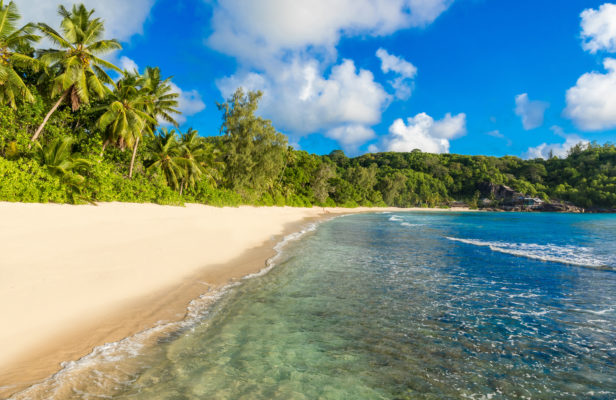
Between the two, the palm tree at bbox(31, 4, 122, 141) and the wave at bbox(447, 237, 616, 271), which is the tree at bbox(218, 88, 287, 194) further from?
the wave at bbox(447, 237, 616, 271)

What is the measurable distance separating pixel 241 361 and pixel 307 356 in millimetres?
1060

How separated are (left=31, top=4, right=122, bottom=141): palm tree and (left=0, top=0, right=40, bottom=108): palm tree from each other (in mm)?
1356

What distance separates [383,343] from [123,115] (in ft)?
85.9

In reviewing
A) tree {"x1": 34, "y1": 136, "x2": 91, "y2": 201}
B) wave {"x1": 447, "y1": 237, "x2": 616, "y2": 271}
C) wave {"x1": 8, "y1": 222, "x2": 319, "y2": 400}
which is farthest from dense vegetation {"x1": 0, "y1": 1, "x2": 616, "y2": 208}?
wave {"x1": 447, "y1": 237, "x2": 616, "y2": 271}

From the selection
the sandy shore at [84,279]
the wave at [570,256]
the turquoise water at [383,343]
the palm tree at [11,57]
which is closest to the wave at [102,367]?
the turquoise water at [383,343]

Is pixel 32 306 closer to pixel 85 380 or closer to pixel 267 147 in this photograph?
pixel 85 380

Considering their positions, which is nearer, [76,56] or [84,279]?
[84,279]

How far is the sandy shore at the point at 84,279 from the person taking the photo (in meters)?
4.44

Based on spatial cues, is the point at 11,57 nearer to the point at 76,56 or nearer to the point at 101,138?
the point at 76,56

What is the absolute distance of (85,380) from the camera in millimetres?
3822

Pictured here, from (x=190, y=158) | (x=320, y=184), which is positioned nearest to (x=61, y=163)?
(x=190, y=158)

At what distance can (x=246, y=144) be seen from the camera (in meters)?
41.9

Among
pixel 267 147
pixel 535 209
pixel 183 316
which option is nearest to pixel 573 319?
pixel 183 316

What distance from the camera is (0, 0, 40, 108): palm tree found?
16608 mm
